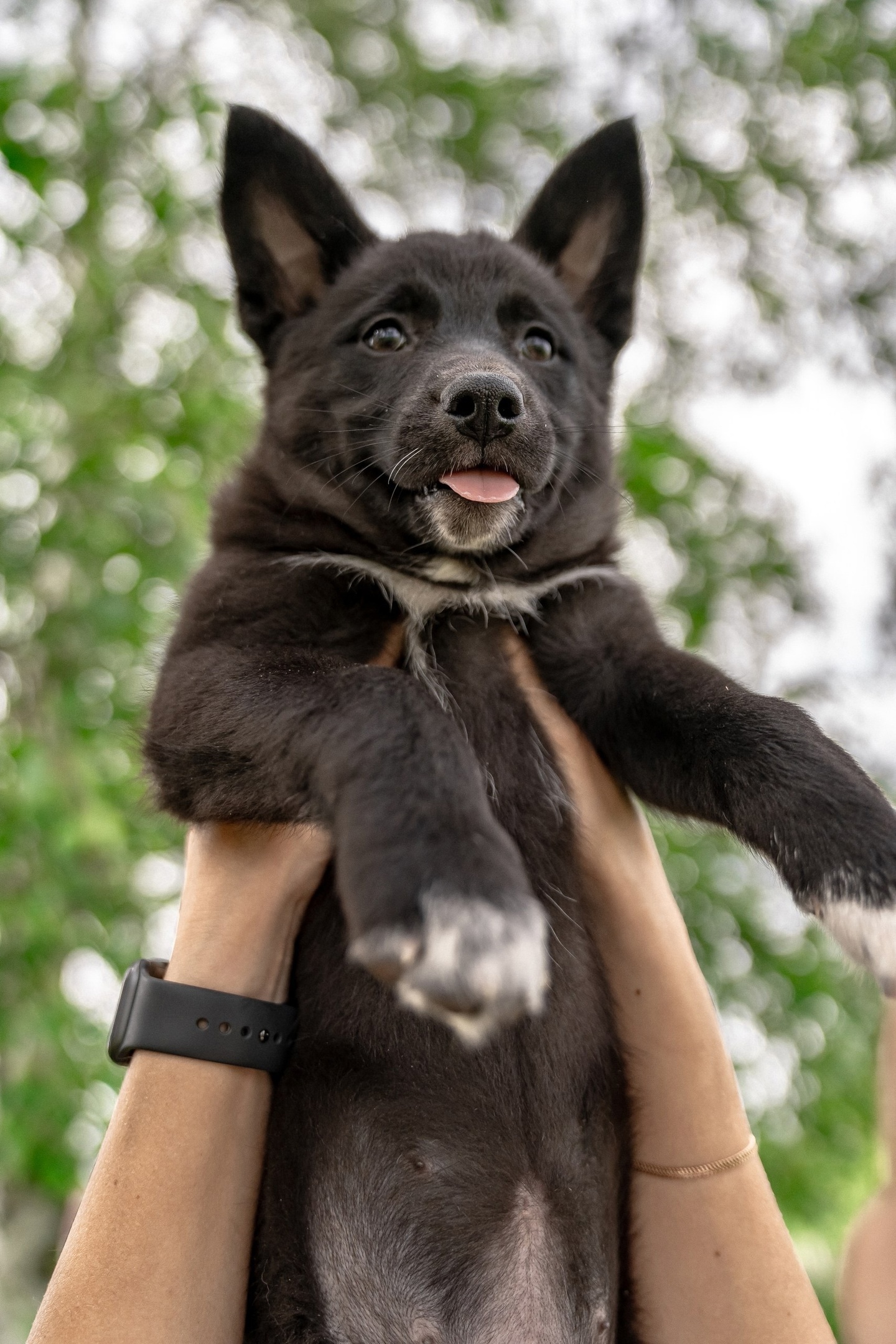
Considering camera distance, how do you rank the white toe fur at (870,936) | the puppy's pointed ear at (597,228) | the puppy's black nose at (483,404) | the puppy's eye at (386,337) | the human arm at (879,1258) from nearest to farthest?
the white toe fur at (870,936) < the human arm at (879,1258) < the puppy's black nose at (483,404) < the puppy's eye at (386,337) < the puppy's pointed ear at (597,228)

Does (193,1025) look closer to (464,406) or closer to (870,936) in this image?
(870,936)

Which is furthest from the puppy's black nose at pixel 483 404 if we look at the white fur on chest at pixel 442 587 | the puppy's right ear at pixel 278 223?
the puppy's right ear at pixel 278 223

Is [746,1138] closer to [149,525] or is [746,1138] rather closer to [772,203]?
[149,525]

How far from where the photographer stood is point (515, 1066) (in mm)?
1847

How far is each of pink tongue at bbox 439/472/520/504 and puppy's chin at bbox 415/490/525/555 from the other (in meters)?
0.01

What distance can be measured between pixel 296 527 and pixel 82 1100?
6.50 ft

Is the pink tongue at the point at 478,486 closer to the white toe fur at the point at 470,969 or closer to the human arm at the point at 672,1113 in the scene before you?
the human arm at the point at 672,1113

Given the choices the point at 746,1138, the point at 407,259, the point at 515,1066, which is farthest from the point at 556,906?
the point at 407,259

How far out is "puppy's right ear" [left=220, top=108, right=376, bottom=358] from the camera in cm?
257

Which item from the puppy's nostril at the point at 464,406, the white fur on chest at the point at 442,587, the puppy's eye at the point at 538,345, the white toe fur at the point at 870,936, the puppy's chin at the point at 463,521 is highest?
the puppy's eye at the point at 538,345

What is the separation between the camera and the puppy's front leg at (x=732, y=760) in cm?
171

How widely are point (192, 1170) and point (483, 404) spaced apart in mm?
1421

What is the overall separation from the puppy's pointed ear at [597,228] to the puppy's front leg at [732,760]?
35.9 inches

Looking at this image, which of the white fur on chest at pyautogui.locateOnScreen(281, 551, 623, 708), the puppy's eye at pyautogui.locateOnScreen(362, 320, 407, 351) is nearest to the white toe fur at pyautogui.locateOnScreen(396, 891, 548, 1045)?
the white fur on chest at pyautogui.locateOnScreen(281, 551, 623, 708)
